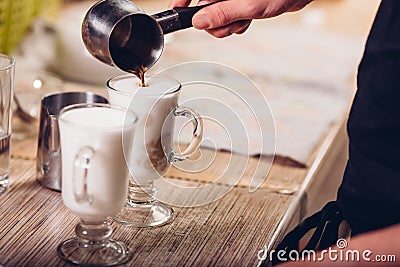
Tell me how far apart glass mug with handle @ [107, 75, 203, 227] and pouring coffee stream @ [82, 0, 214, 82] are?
0.03 m

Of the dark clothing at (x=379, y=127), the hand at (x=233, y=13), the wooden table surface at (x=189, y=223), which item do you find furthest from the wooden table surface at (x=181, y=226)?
the hand at (x=233, y=13)

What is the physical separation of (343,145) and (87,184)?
708 mm

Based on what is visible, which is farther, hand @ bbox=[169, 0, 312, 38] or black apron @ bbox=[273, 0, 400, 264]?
hand @ bbox=[169, 0, 312, 38]

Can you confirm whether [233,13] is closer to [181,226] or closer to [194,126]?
[194,126]

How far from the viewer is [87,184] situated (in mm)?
942

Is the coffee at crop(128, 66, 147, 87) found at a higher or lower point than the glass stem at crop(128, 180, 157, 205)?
higher

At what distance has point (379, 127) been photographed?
40.6 inches

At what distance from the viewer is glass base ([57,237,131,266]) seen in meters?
0.98

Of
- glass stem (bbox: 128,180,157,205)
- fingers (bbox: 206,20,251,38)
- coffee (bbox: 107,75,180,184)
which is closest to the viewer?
coffee (bbox: 107,75,180,184)

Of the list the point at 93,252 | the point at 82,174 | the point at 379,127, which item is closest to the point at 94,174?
the point at 82,174

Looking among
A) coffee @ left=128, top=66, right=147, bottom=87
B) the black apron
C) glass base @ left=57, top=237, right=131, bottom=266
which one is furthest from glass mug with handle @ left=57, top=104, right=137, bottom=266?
the black apron

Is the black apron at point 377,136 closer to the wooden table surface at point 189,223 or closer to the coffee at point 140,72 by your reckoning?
the wooden table surface at point 189,223

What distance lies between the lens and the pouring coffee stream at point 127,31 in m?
1.08

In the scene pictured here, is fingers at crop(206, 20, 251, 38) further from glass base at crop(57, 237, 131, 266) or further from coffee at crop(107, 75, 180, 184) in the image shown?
glass base at crop(57, 237, 131, 266)
